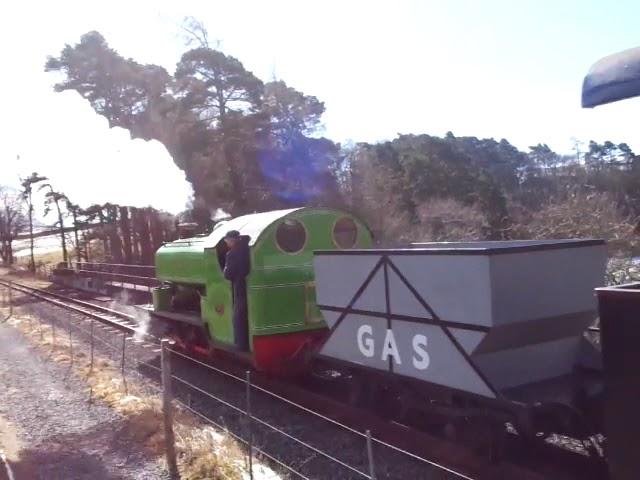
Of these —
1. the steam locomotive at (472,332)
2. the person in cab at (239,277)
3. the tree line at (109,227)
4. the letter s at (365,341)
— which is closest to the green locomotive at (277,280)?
the person in cab at (239,277)

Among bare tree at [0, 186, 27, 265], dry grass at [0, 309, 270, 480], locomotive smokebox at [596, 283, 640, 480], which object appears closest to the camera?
locomotive smokebox at [596, 283, 640, 480]

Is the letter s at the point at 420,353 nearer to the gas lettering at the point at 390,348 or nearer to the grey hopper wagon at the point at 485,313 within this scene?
the grey hopper wagon at the point at 485,313

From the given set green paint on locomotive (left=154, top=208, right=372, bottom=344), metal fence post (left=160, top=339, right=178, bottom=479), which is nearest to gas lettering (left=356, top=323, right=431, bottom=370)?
metal fence post (left=160, top=339, right=178, bottom=479)

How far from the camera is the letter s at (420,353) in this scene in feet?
19.9

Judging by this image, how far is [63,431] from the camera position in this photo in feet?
25.6

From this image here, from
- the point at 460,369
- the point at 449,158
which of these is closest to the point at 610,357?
the point at 460,369

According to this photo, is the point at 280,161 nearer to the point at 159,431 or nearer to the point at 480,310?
the point at 159,431

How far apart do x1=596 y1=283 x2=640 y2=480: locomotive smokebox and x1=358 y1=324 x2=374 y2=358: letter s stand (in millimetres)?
3339

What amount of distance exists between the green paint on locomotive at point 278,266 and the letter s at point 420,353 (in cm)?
310

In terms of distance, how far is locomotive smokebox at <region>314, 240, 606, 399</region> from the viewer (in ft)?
17.9

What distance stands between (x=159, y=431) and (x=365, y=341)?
2.62m

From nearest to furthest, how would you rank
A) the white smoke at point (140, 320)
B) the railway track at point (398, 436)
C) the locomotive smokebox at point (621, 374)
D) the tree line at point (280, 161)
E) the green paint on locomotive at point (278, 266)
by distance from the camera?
the locomotive smokebox at point (621, 374)
the railway track at point (398, 436)
the green paint on locomotive at point (278, 266)
the white smoke at point (140, 320)
the tree line at point (280, 161)

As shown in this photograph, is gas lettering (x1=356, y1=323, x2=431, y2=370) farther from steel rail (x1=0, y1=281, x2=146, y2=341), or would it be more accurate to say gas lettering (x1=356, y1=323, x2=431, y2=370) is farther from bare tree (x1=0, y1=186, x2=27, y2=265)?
bare tree (x1=0, y1=186, x2=27, y2=265)

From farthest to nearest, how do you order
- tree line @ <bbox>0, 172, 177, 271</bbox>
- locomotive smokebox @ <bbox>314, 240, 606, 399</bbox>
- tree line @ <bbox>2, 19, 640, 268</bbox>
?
tree line @ <bbox>0, 172, 177, 271</bbox>, tree line @ <bbox>2, 19, 640, 268</bbox>, locomotive smokebox @ <bbox>314, 240, 606, 399</bbox>
